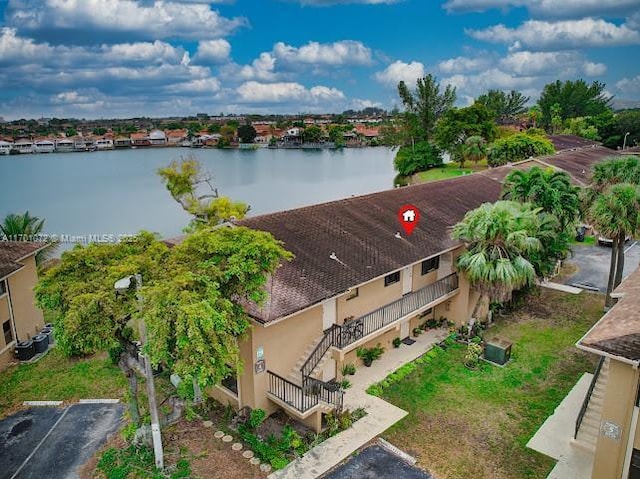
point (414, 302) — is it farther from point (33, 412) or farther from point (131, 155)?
point (131, 155)

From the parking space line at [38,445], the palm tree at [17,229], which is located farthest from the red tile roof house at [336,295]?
the palm tree at [17,229]

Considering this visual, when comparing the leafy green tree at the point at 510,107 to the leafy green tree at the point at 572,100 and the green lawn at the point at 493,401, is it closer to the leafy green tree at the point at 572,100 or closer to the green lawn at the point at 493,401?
the leafy green tree at the point at 572,100

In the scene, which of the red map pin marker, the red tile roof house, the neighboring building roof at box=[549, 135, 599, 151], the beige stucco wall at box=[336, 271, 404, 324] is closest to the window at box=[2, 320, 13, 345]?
the red tile roof house

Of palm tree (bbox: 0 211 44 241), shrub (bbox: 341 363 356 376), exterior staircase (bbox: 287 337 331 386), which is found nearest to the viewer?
exterior staircase (bbox: 287 337 331 386)

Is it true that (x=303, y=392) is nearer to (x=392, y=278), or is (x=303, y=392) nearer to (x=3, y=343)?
(x=392, y=278)

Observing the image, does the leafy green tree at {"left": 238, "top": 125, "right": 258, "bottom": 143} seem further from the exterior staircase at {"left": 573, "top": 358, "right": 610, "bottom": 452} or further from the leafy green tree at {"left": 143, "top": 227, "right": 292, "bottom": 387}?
the exterior staircase at {"left": 573, "top": 358, "right": 610, "bottom": 452}

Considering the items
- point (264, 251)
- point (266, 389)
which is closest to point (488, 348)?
point (266, 389)
